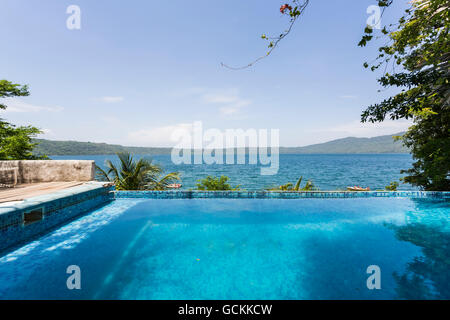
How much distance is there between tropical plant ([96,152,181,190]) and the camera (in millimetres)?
7715

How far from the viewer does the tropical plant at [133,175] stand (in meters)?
7.71

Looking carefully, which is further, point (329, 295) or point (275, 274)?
point (275, 274)

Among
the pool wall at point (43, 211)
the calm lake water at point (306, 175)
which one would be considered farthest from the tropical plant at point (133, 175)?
the pool wall at point (43, 211)

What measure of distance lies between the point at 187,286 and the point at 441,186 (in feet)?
35.0

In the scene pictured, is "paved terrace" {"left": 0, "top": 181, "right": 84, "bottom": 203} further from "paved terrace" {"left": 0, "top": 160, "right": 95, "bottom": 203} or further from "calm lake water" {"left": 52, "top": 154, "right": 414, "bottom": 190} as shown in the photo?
"calm lake water" {"left": 52, "top": 154, "right": 414, "bottom": 190}

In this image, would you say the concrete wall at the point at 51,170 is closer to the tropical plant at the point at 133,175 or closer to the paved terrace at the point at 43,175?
the paved terrace at the point at 43,175

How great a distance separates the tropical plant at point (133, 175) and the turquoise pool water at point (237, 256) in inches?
79.3

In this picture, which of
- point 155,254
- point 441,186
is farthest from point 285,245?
point 441,186

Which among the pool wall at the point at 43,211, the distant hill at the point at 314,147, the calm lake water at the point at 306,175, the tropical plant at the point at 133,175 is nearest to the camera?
the pool wall at the point at 43,211

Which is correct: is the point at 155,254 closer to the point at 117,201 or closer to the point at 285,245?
the point at 285,245

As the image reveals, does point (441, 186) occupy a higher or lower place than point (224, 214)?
higher

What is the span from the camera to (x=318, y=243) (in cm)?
382
